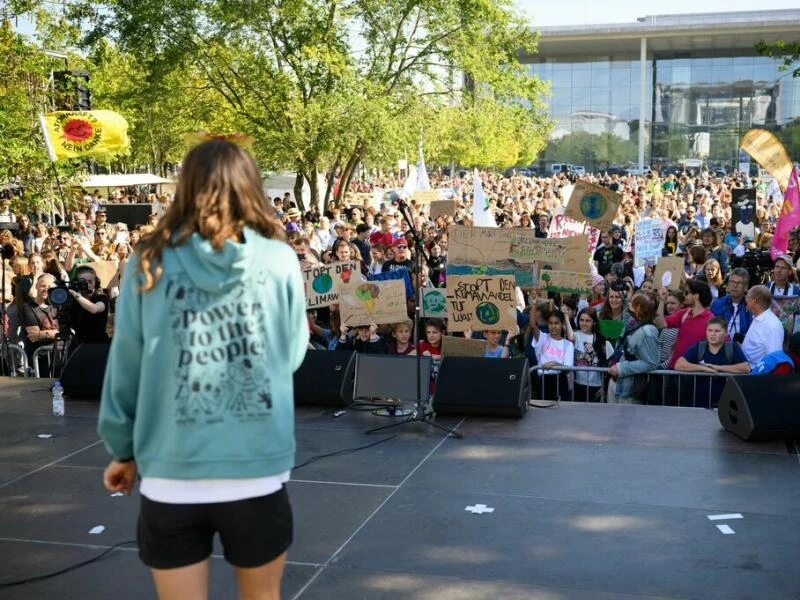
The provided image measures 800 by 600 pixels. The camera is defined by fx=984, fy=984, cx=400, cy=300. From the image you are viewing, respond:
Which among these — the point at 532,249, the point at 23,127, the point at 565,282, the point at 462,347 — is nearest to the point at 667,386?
the point at 565,282

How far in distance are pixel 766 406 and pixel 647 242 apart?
6553mm

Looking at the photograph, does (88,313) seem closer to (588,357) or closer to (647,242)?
(588,357)

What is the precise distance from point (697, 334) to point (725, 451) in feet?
5.97

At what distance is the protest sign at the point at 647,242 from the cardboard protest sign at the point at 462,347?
5.62 m

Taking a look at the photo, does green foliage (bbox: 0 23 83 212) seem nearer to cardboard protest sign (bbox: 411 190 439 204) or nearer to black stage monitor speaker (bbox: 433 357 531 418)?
cardboard protest sign (bbox: 411 190 439 204)

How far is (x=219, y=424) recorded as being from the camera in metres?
2.51

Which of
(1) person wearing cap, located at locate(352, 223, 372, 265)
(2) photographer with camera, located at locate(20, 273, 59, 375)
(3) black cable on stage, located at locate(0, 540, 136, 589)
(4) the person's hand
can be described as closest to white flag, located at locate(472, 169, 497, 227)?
(1) person wearing cap, located at locate(352, 223, 372, 265)

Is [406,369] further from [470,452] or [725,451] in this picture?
[725,451]

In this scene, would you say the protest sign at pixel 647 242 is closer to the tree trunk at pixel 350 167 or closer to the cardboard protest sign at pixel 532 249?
the cardboard protest sign at pixel 532 249

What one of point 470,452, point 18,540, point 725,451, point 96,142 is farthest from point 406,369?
point 96,142

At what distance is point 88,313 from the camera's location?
10250mm

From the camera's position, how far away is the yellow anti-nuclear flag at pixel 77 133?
1450 cm

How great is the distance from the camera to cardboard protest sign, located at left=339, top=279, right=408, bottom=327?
9359 millimetres

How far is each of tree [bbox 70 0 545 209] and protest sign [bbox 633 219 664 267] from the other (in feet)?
36.2
